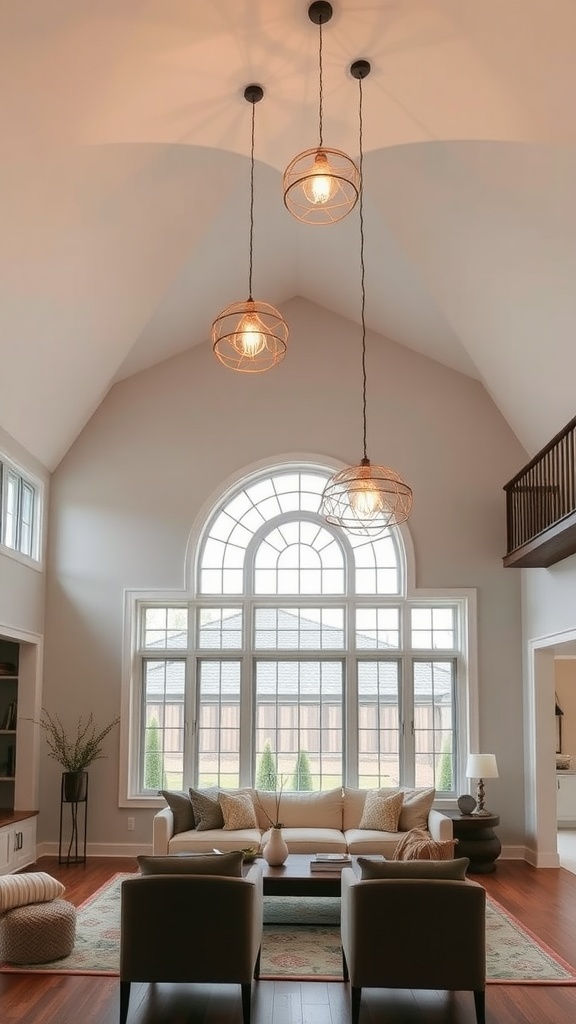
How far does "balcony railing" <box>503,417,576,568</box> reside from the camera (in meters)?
7.18

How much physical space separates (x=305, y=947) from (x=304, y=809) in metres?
2.49

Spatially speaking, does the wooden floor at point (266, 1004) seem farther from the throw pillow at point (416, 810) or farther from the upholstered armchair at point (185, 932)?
the throw pillow at point (416, 810)

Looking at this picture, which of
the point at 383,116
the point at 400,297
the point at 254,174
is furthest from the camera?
the point at 400,297

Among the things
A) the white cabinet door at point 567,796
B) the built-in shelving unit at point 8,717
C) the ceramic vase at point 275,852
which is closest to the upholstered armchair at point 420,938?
the ceramic vase at point 275,852

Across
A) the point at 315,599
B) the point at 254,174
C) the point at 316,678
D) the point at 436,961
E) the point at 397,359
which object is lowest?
the point at 436,961

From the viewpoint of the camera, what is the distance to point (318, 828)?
8.46 metres

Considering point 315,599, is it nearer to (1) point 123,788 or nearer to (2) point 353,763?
(2) point 353,763

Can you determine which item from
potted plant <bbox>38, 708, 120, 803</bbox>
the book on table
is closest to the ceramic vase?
the book on table

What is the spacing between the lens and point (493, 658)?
946 centimetres

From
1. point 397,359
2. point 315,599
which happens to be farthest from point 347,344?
point 315,599

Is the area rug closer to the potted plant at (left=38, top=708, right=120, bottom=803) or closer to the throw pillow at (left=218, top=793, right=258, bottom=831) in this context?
the throw pillow at (left=218, top=793, right=258, bottom=831)

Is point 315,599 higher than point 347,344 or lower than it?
lower

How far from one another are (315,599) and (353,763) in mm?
1627

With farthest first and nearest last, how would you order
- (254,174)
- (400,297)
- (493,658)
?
(493,658) < (400,297) < (254,174)
